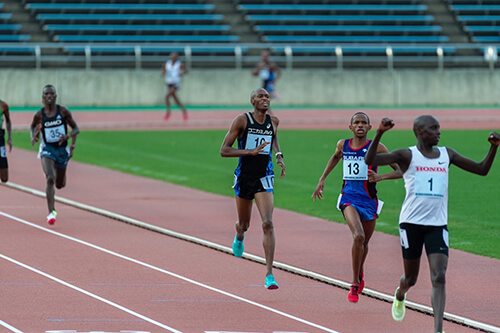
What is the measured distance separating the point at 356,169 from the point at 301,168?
1245 centimetres

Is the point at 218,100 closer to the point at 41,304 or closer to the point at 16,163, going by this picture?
the point at 16,163

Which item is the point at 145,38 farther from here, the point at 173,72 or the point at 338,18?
the point at 338,18

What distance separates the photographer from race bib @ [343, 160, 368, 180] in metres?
10.2

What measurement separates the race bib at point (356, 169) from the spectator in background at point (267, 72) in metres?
26.6

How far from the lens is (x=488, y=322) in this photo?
9102 millimetres

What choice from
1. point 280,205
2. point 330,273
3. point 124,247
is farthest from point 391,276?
point 280,205

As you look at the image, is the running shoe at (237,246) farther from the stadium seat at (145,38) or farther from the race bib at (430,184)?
the stadium seat at (145,38)

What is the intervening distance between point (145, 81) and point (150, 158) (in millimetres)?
16533

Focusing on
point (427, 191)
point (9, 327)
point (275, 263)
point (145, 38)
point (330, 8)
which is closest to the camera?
point (427, 191)

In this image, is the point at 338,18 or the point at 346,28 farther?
the point at 338,18

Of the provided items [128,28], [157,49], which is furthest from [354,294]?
[128,28]

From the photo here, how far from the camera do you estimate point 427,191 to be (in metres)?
8.38

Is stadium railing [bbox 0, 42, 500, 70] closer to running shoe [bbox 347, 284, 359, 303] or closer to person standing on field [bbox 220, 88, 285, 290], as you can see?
person standing on field [bbox 220, 88, 285, 290]

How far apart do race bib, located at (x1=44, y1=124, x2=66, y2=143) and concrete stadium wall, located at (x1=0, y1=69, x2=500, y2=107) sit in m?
24.5
